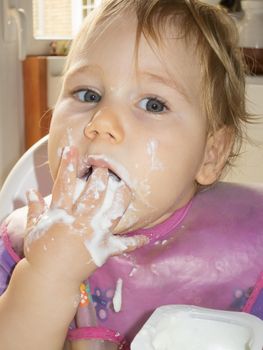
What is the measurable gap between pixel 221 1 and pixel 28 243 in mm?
1072

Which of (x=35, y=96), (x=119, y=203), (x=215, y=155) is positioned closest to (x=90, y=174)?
(x=119, y=203)

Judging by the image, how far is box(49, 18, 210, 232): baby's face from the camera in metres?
0.68

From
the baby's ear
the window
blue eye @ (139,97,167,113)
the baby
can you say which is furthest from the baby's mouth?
the window

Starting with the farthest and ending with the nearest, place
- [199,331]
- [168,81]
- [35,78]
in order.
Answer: [35,78] < [168,81] < [199,331]

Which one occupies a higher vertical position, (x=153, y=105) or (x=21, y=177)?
(x=153, y=105)

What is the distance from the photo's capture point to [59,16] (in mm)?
1902

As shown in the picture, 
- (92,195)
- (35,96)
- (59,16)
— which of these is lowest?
(35,96)

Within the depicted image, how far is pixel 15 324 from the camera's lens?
620 millimetres

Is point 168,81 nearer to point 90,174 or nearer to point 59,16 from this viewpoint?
point 90,174

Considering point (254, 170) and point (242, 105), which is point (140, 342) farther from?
point (254, 170)

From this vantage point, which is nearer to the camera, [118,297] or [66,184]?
[66,184]

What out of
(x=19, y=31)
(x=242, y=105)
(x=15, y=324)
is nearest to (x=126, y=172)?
(x=15, y=324)

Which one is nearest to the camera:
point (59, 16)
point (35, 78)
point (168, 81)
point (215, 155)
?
point (168, 81)

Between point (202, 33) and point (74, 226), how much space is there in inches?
14.1
